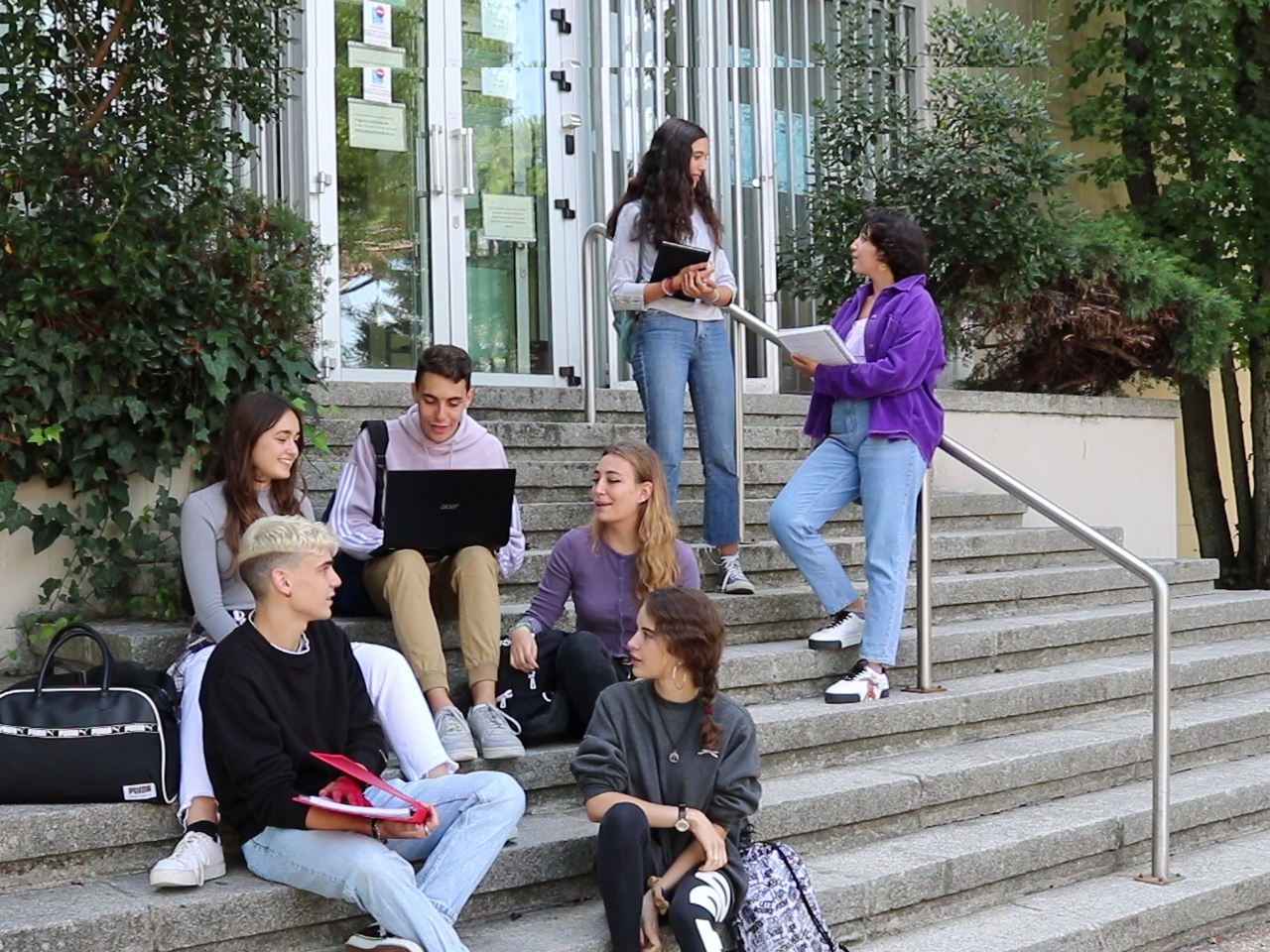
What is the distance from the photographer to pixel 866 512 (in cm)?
570

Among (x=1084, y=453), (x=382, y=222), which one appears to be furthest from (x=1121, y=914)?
(x=382, y=222)

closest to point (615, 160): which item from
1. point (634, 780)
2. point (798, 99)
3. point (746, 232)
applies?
point (746, 232)

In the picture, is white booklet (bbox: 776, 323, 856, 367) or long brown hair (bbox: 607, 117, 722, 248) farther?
long brown hair (bbox: 607, 117, 722, 248)

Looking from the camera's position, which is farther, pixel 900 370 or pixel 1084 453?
pixel 1084 453

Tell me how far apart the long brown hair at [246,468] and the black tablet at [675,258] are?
1.60m

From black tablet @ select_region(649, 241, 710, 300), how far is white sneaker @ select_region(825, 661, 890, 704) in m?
1.49

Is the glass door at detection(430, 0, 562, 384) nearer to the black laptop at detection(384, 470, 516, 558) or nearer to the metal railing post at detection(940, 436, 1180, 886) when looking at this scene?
the black laptop at detection(384, 470, 516, 558)

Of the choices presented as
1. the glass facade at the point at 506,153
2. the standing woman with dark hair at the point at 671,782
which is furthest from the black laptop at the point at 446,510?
the glass facade at the point at 506,153

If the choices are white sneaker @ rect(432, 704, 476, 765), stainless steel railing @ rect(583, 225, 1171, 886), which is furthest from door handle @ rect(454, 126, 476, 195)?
white sneaker @ rect(432, 704, 476, 765)

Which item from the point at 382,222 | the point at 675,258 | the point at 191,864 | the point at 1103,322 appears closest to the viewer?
the point at 191,864

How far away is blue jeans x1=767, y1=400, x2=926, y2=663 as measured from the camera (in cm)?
556

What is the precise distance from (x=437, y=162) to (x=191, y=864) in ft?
16.8

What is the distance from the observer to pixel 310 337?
582 centimetres

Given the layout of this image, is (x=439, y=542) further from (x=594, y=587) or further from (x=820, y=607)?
(x=820, y=607)
